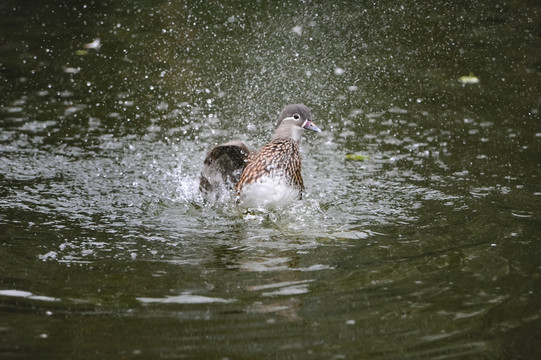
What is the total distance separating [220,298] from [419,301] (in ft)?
3.74

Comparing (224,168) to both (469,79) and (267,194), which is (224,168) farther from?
(469,79)

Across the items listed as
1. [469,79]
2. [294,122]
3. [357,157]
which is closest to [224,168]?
[294,122]

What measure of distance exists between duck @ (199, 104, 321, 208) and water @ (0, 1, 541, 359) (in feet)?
0.45

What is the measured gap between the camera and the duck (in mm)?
5949

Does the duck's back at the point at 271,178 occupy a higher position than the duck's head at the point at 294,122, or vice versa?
the duck's head at the point at 294,122

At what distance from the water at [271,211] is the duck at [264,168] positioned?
0.45ft

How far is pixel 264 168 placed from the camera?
5996 millimetres

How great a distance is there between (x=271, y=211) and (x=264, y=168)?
0.35m

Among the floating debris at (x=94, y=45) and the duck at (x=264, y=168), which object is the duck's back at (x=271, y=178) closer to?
the duck at (x=264, y=168)

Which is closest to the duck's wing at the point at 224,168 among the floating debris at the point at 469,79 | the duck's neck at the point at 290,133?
the duck's neck at the point at 290,133

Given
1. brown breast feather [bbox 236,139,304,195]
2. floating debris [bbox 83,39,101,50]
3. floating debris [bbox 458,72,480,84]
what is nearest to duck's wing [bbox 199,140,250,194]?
brown breast feather [bbox 236,139,304,195]

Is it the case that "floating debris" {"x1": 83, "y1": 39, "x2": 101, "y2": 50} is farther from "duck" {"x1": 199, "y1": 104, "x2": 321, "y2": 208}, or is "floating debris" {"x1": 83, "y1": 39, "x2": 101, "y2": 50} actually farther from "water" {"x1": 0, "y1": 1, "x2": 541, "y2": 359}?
"duck" {"x1": 199, "y1": 104, "x2": 321, "y2": 208}

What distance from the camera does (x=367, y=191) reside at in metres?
6.46

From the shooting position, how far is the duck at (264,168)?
19.5 feet
